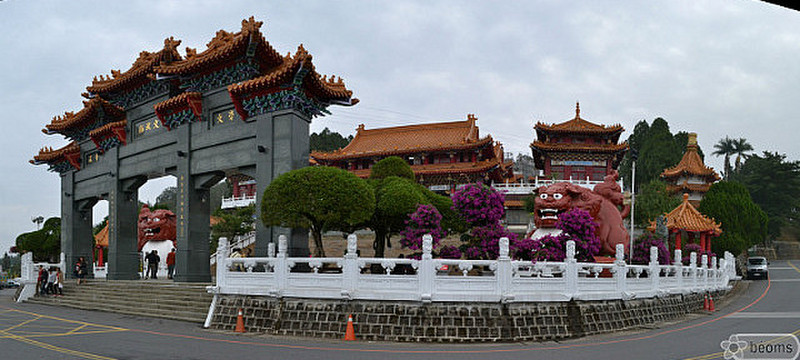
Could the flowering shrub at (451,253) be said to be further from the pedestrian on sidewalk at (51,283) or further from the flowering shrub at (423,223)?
the pedestrian on sidewalk at (51,283)

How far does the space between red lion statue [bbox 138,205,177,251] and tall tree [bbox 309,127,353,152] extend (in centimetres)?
4019

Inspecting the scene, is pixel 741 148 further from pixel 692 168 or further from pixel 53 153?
pixel 53 153

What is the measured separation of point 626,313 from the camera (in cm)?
1359

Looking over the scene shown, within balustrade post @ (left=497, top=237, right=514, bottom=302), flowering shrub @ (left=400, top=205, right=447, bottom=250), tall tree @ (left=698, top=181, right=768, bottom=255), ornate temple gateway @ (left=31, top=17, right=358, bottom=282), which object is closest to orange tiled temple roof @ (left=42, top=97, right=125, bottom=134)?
ornate temple gateway @ (left=31, top=17, right=358, bottom=282)

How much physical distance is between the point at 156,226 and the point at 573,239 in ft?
67.1

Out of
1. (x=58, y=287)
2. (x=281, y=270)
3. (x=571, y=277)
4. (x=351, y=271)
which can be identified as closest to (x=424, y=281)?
(x=351, y=271)

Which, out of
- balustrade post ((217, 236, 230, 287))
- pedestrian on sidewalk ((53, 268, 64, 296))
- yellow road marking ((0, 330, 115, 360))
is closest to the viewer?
yellow road marking ((0, 330, 115, 360))

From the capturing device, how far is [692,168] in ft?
163

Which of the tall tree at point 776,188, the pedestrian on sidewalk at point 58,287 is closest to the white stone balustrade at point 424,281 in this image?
the pedestrian on sidewalk at point 58,287

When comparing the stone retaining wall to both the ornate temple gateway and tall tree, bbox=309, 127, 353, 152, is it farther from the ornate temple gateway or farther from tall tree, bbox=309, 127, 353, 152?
tall tree, bbox=309, 127, 353, 152

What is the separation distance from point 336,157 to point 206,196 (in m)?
24.5

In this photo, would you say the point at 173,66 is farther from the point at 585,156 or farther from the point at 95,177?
the point at 585,156

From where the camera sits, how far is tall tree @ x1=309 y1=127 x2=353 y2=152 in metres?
68.7

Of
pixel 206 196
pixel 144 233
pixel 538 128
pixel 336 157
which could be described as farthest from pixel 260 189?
pixel 538 128
